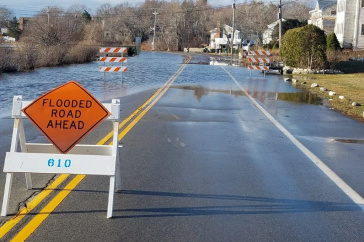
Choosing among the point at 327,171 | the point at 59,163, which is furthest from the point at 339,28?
the point at 59,163

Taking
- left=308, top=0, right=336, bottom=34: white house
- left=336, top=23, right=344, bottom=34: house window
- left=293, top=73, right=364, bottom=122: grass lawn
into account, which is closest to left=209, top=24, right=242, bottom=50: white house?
left=308, top=0, right=336, bottom=34: white house

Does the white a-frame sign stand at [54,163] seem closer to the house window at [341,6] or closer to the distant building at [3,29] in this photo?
the house window at [341,6]

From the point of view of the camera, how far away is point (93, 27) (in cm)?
8644

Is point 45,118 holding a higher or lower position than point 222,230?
higher

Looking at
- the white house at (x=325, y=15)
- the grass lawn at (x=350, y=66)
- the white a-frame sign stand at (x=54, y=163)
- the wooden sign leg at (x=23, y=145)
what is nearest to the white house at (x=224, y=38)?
the white house at (x=325, y=15)

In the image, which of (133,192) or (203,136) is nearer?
(133,192)

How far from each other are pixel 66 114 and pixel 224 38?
11062 centimetres

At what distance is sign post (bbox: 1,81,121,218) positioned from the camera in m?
6.13

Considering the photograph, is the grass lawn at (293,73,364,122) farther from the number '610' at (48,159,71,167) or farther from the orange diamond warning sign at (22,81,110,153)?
the number '610' at (48,159,71,167)

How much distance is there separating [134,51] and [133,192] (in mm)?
68321

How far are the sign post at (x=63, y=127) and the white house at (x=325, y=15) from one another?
65.4 metres

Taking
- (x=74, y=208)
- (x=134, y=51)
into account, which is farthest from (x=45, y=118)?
(x=134, y=51)

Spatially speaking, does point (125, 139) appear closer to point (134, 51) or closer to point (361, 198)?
point (361, 198)

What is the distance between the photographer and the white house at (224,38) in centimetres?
10468
